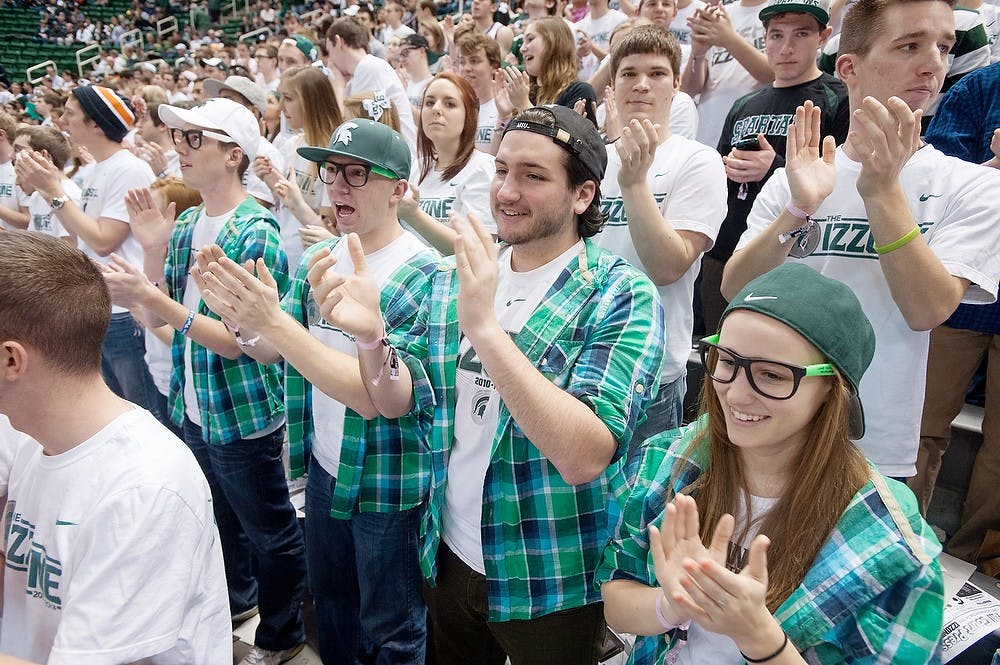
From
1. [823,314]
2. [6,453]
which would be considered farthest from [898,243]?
[6,453]

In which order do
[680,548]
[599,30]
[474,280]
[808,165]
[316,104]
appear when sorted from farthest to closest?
[599,30] → [316,104] → [808,165] → [474,280] → [680,548]

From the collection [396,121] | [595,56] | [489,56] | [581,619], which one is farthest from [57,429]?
[595,56]

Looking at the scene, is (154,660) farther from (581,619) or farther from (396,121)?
(396,121)

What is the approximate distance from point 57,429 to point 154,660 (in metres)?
0.51

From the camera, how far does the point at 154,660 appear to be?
55.4 inches

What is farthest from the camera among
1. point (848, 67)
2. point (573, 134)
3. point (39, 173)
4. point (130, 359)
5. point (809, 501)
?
point (130, 359)

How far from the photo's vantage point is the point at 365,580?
7.52 feet

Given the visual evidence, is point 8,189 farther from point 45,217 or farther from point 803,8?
point 803,8

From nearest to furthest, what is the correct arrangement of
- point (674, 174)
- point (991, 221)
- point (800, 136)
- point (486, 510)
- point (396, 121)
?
1. point (486, 510)
2. point (991, 221)
3. point (800, 136)
4. point (674, 174)
5. point (396, 121)

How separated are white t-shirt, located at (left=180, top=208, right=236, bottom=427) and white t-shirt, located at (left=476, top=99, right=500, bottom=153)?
2.30 m

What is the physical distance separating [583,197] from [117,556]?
1.39 m

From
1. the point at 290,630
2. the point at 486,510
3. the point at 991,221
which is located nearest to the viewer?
the point at 486,510

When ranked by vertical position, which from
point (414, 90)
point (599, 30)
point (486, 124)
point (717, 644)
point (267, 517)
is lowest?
point (267, 517)

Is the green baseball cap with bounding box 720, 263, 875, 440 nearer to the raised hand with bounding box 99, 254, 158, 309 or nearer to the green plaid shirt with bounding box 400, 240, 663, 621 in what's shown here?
the green plaid shirt with bounding box 400, 240, 663, 621
